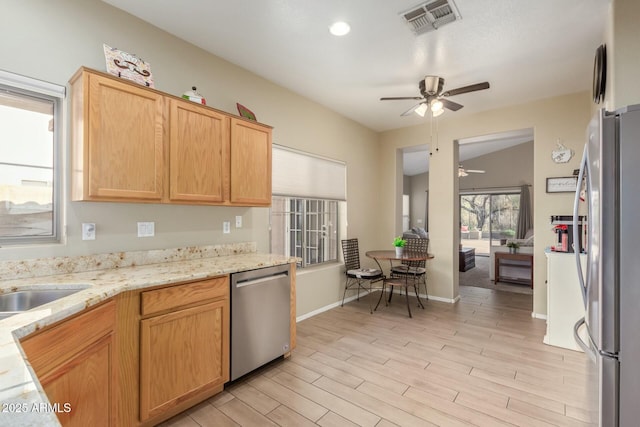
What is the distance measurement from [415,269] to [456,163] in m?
1.79

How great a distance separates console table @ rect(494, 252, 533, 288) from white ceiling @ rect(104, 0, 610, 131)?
300 centimetres

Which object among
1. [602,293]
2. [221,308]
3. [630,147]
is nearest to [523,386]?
[602,293]

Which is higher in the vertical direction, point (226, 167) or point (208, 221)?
point (226, 167)

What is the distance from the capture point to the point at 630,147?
1.39 meters

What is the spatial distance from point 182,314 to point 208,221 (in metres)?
1.05

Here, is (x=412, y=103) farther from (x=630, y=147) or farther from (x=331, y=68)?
(x=630, y=147)

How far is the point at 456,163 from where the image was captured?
188 inches

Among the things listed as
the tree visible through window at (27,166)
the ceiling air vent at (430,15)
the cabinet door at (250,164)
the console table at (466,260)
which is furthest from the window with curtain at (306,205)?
the console table at (466,260)

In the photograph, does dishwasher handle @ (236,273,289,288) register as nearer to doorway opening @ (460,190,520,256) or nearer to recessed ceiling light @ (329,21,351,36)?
recessed ceiling light @ (329,21,351,36)

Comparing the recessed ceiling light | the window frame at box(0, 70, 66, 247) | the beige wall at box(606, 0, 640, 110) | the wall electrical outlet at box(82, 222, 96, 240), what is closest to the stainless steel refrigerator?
the beige wall at box(606, 0, 640, 110)

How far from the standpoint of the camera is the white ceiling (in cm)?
225

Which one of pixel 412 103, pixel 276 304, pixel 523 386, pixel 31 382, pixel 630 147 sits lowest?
pixel 523 386

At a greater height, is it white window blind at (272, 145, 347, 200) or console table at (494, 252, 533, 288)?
white window blind at (272, 145, 347, 200)

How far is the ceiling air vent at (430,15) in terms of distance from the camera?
7.24 ft
